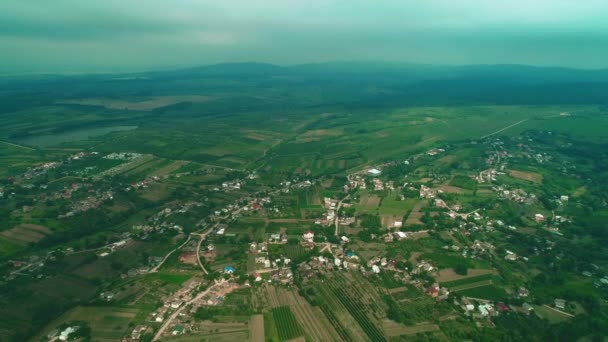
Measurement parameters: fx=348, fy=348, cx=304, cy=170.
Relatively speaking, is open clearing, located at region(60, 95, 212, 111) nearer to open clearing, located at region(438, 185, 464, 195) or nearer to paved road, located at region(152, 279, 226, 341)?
open clearing, located at region(438, 185, 464, 195)

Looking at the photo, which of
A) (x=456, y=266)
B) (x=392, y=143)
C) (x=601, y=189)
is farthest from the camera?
(x=392, y=143)

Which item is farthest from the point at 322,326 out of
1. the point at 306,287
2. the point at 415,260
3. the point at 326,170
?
the point at 326,170

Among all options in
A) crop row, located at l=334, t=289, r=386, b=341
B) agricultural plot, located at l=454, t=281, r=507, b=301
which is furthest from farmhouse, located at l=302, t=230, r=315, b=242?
agricultural plot, located at l=454, t=281, r=507, b=301

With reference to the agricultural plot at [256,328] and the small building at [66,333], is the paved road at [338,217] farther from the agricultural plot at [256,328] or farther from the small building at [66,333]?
the small building at [66,333]

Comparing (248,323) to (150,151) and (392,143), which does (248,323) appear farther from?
(392,143)

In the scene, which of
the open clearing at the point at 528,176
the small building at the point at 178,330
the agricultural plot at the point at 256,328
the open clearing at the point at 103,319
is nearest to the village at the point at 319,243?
the small building at the point at 178,330
